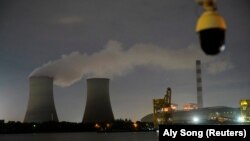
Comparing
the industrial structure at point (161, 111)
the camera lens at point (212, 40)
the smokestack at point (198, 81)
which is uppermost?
the smokestack at point (198, 81)

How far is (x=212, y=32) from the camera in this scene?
213 cm

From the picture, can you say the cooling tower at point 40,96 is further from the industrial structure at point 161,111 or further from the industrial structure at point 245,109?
the industrial structure at point 245,109

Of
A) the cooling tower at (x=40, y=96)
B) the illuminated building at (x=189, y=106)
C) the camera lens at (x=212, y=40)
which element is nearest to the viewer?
the camera lens at (x=212, y=40)

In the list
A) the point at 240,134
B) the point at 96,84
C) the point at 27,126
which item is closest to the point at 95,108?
the point at 96,84

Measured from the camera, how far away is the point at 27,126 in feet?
363

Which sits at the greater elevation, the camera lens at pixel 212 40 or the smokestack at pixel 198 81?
the smokestack at pixel 198 81

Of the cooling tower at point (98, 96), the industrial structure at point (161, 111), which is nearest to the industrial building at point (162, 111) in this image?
the industrial structure at point (161, 111)

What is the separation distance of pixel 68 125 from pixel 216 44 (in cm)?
11868

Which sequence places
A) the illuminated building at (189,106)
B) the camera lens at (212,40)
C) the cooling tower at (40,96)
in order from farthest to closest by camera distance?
the illuminated building at (189,106), the cooling tower at (40,96), the camera lens at (212,40)

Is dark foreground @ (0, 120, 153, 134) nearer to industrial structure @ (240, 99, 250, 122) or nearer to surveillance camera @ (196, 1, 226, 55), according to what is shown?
industrial structure @ (240, 99, 250, 122)

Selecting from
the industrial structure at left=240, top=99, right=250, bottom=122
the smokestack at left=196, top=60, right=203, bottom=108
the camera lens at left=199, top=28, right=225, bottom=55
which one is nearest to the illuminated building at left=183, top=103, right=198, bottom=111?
the smokestack at left=196, top=60, right=203, bottom=108

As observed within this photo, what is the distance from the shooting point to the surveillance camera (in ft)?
7.00

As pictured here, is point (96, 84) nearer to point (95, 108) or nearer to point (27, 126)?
point (95, 108)

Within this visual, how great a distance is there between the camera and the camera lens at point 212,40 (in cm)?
213
